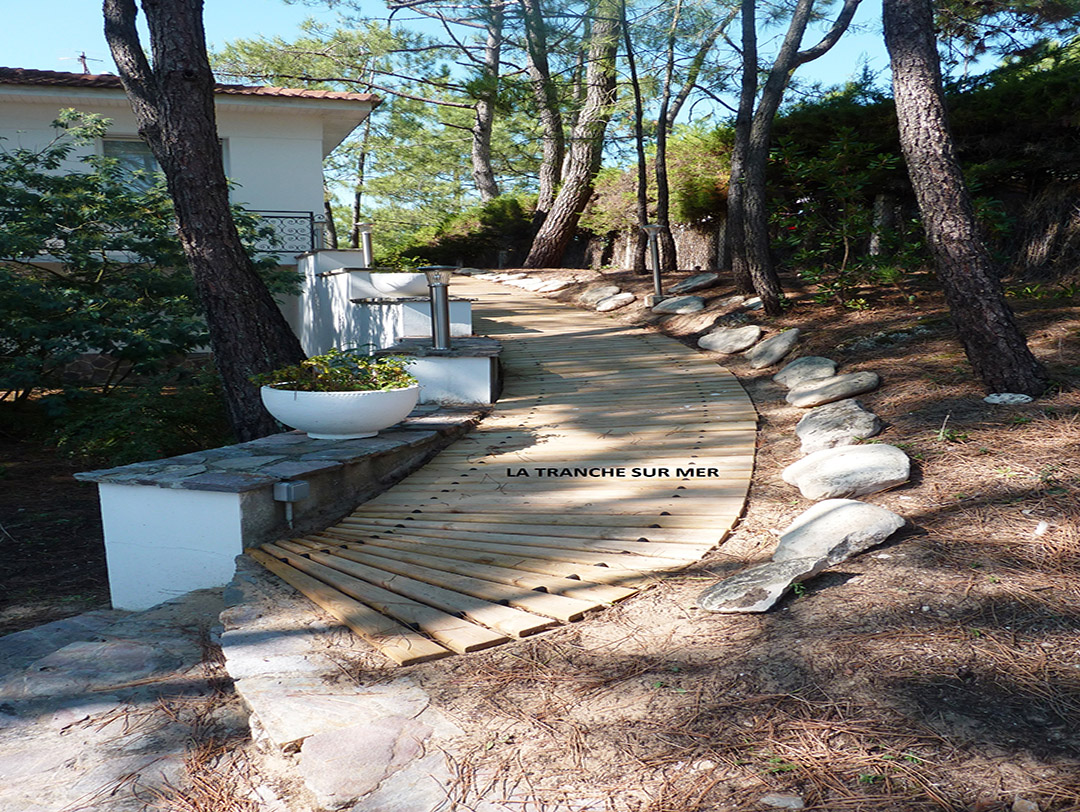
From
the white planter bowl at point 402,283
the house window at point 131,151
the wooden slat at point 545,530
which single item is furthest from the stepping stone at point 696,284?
the house window at point 131,151

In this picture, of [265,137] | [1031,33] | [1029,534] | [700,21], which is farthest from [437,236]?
[1029,534]

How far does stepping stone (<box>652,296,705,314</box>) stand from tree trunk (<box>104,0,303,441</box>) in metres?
4.34

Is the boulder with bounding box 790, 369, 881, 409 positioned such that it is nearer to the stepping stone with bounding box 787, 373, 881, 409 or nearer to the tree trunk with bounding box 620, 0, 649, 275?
the stepping stone with bounding box 787, 373, 881, 409

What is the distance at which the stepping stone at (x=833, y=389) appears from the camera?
→ 15.8ft

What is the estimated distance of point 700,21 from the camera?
10.1 metres

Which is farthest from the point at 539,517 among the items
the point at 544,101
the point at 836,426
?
the point at 544,101

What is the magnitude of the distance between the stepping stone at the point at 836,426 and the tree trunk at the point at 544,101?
6.98 metres

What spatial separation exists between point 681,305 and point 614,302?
123 centimetres

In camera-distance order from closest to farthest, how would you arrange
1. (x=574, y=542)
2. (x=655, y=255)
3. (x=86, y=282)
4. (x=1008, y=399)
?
(x=574, y=542) < (x=1008, y=399) < (x=86, y=282) < (x=655, y=255)

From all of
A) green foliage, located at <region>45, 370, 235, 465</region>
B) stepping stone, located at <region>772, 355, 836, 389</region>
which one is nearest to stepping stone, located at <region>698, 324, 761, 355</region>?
stepping stone, located at <region>772, 355, 836, 389</region>

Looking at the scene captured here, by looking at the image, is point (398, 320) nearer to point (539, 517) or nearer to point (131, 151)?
point (539, 517)

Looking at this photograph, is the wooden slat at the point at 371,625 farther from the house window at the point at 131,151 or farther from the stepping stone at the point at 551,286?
the house window at the point at 131,151

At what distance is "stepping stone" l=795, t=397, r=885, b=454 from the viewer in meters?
4.06

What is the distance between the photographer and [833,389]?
16.2 ft
